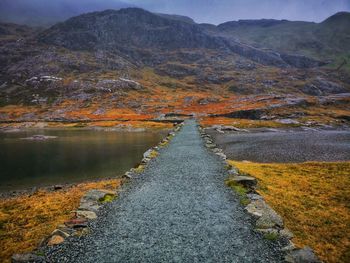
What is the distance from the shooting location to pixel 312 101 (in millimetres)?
140375

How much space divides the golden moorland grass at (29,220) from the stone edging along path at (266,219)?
10.9 metres

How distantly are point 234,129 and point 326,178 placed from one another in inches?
2731

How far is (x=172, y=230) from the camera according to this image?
14250 millimetres

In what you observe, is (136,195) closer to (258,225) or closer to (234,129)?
(258,225)

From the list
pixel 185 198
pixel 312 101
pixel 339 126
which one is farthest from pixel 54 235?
pixel 312 101

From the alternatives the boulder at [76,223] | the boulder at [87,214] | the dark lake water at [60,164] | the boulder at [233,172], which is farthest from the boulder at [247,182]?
the dark lake water at [60,164]

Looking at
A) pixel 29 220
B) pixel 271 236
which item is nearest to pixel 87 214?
pixel 29 220

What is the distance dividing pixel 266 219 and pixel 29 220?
15.7 m

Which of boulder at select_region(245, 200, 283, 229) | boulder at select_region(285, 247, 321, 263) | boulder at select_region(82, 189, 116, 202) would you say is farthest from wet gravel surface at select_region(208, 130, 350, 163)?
boulder at select_region(285, 247, 321, 263)

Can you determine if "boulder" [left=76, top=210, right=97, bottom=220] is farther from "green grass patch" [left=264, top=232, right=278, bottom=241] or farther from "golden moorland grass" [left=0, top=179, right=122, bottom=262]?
"green grass patch" [left=264, top=232, right=278, bottom=241]

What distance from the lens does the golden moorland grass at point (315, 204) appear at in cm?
1363

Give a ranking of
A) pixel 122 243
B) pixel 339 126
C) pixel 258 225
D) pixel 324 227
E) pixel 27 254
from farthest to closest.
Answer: pixel 339 126, pixel 324 227, pixel 258 225, pixel 122 243, pixel 27 254

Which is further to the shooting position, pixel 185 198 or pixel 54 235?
pixel 185 198

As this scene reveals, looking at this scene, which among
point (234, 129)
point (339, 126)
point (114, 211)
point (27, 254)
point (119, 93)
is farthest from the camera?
point (119, 93)
